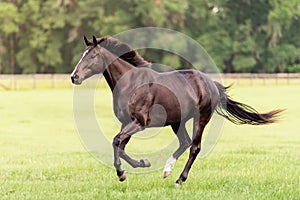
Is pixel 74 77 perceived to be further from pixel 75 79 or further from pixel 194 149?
pixel 194 149

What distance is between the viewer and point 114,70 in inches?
281

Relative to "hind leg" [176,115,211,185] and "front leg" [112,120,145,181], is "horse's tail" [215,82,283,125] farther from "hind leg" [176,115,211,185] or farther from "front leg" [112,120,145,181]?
"front leg" [112,120,145,181]

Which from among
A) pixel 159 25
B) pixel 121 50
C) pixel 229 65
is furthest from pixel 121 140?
pixel 229 65

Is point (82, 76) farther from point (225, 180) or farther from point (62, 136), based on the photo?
point (62, 136)

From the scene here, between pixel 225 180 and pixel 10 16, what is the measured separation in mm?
44577

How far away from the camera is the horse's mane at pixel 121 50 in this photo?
7.14 metres

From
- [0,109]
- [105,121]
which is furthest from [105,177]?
[0,109]

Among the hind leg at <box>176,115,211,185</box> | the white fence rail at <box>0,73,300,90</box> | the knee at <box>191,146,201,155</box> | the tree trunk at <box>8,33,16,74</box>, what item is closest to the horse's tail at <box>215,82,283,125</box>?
the hind leg at <box>176,115,211,185</box>

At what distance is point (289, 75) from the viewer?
161 feet

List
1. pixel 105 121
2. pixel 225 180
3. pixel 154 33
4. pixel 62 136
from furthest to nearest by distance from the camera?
1. pixel 154 33
2. pixel 105 121
3. pixel 62 136
4. pixel 225 180

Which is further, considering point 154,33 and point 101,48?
point 154,33

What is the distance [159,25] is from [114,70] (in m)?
43.6

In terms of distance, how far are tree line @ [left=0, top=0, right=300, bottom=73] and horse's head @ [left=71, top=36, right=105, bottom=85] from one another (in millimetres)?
41927

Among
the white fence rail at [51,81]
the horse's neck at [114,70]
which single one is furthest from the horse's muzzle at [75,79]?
the white fence rail at [51,81]
